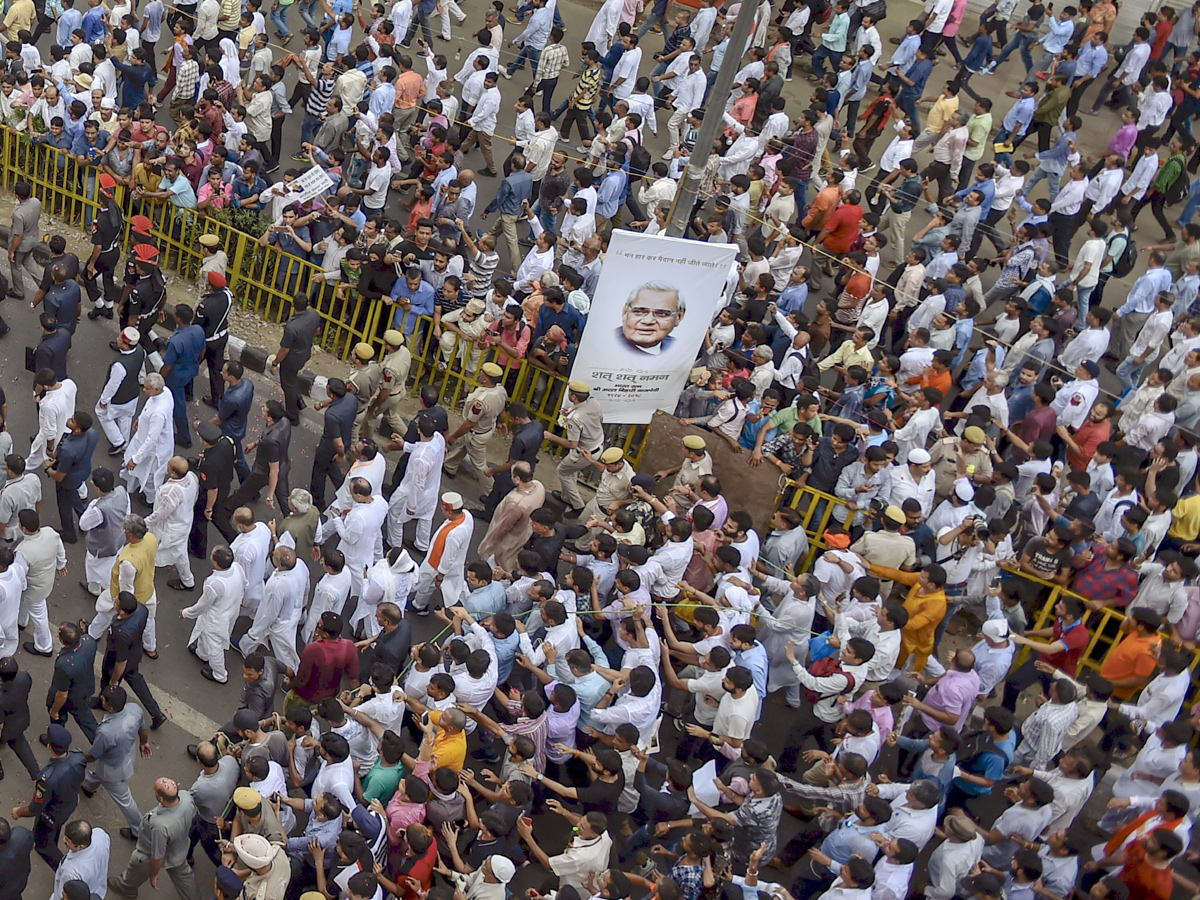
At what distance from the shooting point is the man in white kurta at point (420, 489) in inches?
447

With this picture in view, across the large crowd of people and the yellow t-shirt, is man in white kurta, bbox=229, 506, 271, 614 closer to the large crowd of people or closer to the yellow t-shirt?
the large crowd of people

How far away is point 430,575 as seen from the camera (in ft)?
36.4

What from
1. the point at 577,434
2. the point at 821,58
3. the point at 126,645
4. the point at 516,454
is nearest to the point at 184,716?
the point at 126,645

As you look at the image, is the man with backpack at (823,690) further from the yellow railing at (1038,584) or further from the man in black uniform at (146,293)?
the man in black uniform at (146,293)

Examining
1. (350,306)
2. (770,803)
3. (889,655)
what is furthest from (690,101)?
(770,803)

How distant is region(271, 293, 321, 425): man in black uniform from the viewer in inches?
489

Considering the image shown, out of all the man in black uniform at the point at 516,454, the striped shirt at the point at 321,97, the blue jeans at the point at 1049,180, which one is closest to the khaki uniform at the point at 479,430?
the man in black uniform at the point at 516,454

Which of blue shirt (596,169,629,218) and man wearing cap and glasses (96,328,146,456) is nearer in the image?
man wearing cap and glasses (96,328,146,456)

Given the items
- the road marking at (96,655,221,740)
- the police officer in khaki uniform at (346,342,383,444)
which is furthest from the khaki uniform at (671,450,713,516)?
the road marking at (96,655,221,740)

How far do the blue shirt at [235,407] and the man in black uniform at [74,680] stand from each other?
239cm

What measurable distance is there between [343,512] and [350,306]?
3.43m

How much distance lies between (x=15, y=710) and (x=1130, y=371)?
11.0 meters

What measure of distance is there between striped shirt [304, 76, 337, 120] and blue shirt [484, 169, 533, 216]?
2.69m

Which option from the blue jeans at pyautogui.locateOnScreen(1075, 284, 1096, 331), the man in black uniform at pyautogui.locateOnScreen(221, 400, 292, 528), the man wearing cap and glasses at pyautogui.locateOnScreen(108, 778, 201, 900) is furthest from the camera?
the blue jeans at pyautogui.locateOnScreen(1075, 284, 1096, 331)
